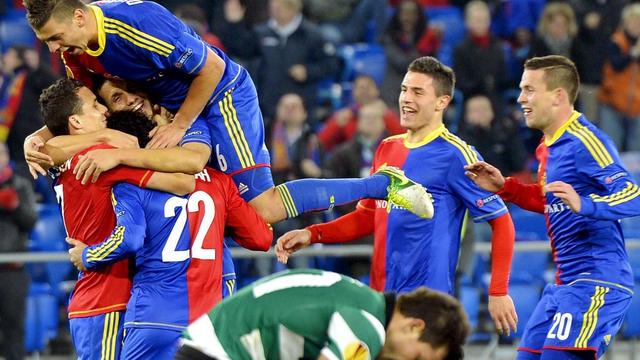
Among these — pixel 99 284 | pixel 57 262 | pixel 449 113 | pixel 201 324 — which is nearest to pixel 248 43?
pixel 449 113

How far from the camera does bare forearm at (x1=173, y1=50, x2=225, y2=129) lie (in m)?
6.95

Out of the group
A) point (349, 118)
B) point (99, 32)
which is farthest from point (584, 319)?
point (349, 118)

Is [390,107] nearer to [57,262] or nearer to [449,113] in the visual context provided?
[449,113]

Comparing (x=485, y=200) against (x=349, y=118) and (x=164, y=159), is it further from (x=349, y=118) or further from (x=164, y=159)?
(x=349, y=118)

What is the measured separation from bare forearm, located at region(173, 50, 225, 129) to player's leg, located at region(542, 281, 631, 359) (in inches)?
95.6

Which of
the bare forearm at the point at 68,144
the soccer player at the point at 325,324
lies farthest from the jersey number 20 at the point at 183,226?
the soccer player at the point at 325,324

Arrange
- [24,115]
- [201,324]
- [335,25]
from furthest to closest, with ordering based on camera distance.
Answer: [335,25]
[24,115]
[201,324]

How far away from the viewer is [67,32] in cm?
651

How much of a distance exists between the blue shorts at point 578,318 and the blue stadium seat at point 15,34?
761 centimetres

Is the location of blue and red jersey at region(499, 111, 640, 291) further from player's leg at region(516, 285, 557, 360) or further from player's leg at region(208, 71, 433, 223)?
player's leg at region(208, 71, 433, 223)

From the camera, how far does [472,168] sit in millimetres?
7445

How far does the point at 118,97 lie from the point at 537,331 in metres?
2.83

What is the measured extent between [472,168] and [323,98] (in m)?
6.20

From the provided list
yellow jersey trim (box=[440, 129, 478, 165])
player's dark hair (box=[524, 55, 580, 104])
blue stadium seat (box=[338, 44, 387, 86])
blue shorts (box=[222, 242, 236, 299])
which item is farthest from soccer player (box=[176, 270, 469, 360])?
blue stadium seat (box=[338, 44, 387, 86])
